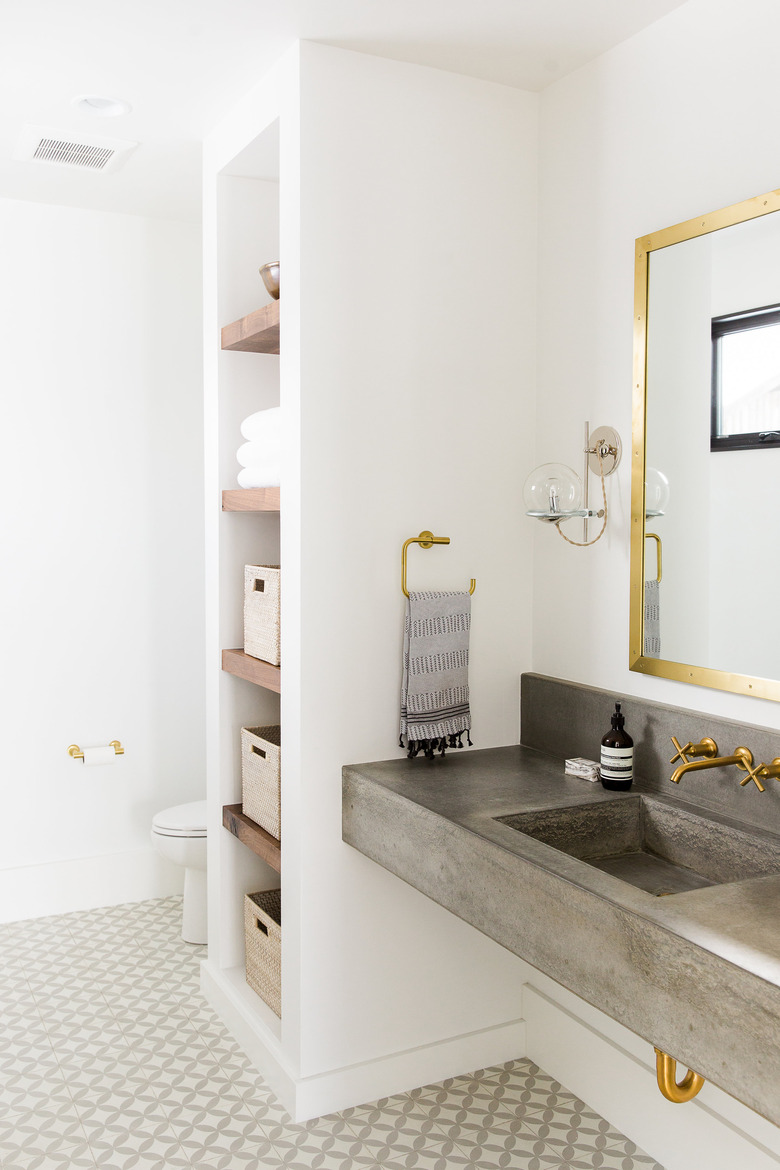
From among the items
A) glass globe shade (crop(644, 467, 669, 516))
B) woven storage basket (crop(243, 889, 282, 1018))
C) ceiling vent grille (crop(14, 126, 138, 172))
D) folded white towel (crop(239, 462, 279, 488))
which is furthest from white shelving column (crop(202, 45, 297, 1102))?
glass globe shade (crop(644, 467, 669, 516))

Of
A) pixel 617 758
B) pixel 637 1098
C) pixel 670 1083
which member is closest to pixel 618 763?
pixel 617 758

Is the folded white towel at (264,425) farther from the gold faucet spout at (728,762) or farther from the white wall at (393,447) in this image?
the gold faucet spout at (728,762)

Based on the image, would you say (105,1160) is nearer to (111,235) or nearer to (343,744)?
(343,744)

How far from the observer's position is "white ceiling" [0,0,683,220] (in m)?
2.08

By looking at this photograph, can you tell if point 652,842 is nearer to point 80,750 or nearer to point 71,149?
point 80,750

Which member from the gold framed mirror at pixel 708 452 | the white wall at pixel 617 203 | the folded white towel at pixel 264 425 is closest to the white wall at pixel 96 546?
the folded white towel at pixel 264 425

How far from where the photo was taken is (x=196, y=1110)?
233 cm

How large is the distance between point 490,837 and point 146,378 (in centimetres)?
251

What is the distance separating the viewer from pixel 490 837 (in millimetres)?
1803

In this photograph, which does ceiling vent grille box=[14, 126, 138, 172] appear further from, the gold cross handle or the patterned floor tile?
the patterned floor tile

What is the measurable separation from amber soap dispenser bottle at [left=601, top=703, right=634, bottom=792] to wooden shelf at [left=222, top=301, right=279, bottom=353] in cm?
128

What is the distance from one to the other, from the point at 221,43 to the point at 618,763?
1.88 metres

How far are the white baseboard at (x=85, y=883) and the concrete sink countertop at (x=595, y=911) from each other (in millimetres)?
1643

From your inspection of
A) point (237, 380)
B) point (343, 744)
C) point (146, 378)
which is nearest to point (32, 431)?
point (146, 378)
